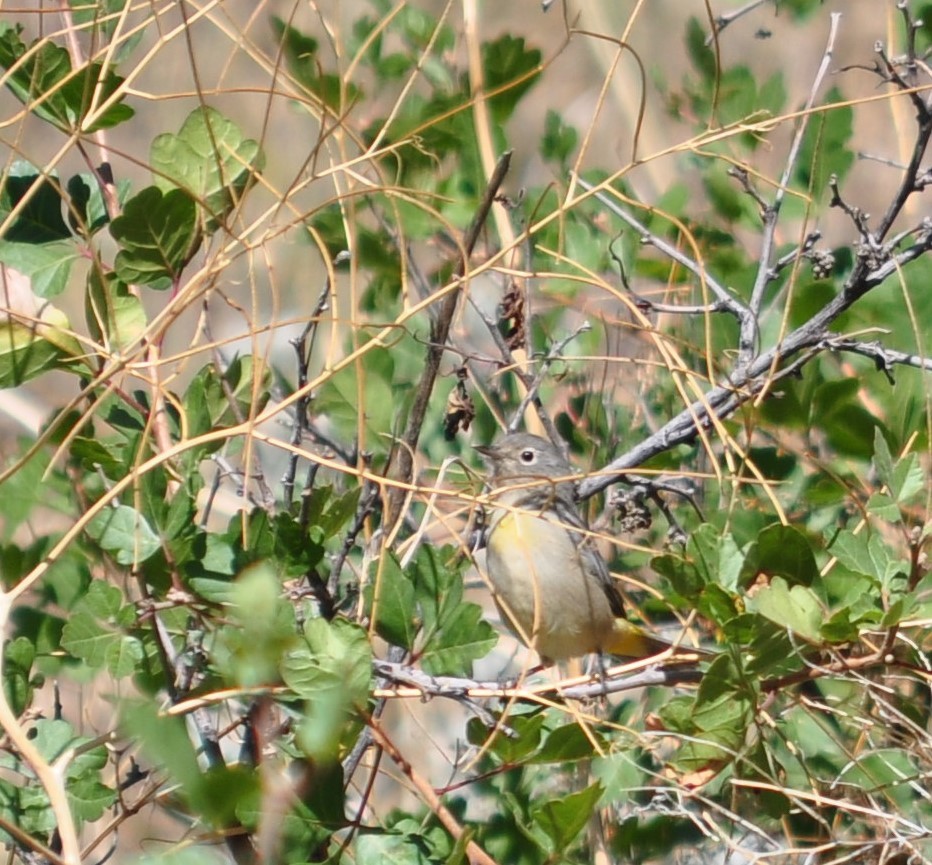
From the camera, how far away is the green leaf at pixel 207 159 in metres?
2.21

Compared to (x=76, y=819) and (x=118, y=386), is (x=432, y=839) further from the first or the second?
(x=118, y=386)

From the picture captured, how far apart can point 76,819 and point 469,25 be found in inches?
79.7

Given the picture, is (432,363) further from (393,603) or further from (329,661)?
(329,661)

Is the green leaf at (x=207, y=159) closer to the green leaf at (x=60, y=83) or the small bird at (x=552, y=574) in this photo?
the green leaf at (x=60, y=83)

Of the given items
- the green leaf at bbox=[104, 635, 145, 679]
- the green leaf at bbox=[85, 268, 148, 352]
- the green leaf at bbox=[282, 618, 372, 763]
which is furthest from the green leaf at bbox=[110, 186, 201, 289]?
the green leaf at bbox=[282, 618, 372, 763]

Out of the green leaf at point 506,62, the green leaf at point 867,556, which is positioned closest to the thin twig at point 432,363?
the green leaf at point 867,556

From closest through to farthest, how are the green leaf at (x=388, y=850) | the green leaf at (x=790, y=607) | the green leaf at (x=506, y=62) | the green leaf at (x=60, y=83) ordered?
the green leaf at (x=790, y=607) → the green leaf at (x=388, y=850) → the green leaf at (x=60, y=83) → the green leaf at (x=506, y=62)

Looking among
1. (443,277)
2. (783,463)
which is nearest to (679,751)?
(783,463)

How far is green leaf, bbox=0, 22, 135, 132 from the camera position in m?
2.16

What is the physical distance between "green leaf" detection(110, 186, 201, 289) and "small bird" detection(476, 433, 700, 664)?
1.21 m

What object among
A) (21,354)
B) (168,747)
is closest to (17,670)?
(21,354)

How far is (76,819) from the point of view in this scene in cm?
207

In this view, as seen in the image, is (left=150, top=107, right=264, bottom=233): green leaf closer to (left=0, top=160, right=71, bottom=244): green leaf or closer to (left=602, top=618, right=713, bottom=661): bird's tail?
(left=0, top=160, right=71, bottom=244): green leaf

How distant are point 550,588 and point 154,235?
1949 millimetres
